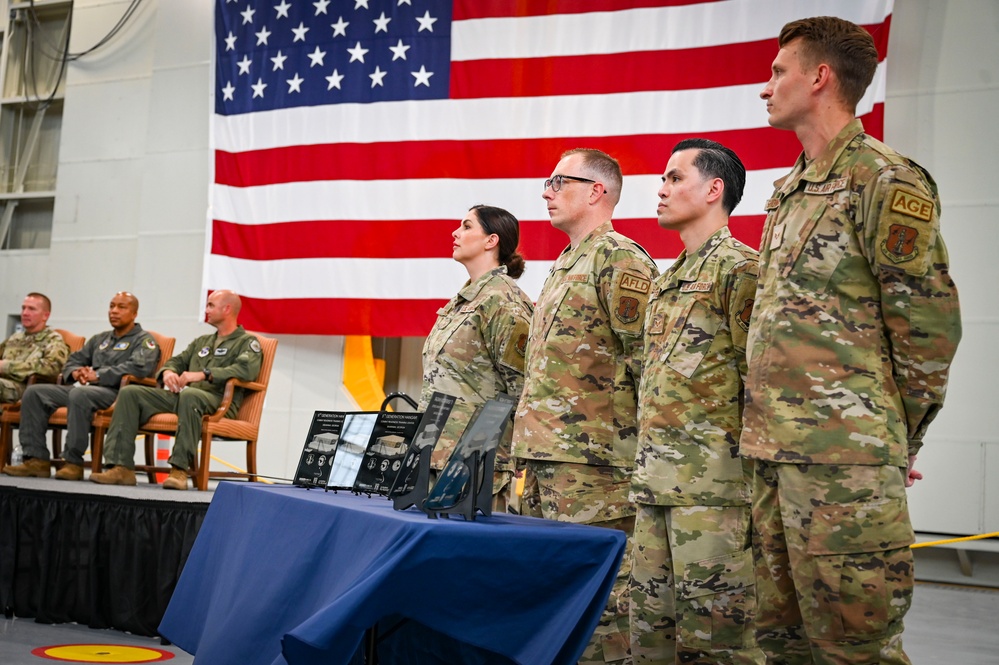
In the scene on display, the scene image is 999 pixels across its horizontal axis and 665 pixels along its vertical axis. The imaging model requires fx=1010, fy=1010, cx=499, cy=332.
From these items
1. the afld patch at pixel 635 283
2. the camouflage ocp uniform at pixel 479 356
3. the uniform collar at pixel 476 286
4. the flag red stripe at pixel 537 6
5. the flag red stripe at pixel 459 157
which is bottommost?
the camouflage ocp uniform at pixel 479 356

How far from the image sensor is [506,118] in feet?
21.7

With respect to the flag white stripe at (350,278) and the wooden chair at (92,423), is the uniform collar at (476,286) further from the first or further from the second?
the wooden chair at (92,423)

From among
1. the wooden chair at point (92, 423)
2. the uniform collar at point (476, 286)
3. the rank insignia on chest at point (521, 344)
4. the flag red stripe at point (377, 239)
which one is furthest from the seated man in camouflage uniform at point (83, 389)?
the rank insignia on chest at point (521, 344)

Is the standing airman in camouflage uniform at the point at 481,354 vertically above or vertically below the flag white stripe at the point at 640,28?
below

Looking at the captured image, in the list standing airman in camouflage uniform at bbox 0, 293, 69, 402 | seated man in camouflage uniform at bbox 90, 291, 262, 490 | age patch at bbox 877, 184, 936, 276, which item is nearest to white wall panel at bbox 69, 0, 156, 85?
standing airman in camouflage uniform at bbox 0, 293, 69, 402

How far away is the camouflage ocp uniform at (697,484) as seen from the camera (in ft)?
7.07

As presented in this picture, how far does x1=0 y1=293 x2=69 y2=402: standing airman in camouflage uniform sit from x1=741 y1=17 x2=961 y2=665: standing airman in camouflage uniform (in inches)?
213

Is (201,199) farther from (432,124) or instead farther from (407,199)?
(432,124)

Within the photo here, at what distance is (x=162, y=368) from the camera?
5922mm

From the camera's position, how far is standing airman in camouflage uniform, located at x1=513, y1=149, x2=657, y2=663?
2611 millimetres

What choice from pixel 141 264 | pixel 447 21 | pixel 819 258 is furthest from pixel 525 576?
pixel 141 264

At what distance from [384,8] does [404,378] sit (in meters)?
2.67

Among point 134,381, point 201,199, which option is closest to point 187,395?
point 134,381

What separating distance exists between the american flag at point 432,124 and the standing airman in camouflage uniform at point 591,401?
313 cm
